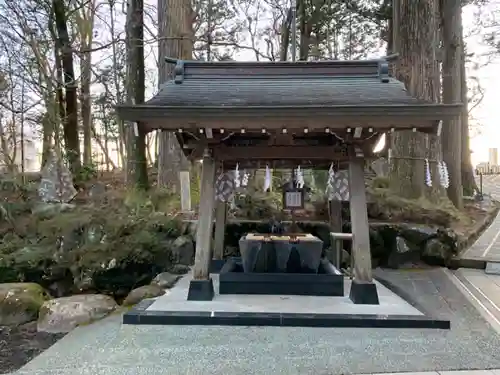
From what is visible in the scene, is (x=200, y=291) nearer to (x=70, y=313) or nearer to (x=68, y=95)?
(x=70, y=313)

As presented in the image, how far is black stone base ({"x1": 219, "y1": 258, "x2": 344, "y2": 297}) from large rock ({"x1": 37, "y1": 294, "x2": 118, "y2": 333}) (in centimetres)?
160

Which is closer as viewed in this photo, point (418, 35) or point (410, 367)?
point (410, 367)

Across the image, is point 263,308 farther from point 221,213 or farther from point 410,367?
point 221,213

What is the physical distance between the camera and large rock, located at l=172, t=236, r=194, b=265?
8750mm

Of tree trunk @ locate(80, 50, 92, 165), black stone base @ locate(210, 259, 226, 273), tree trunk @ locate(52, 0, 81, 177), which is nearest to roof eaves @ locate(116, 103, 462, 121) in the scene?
black stone base @ locate(210, 259, 226, 273)

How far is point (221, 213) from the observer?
8062 mm

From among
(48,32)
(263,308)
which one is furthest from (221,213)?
(48,32)

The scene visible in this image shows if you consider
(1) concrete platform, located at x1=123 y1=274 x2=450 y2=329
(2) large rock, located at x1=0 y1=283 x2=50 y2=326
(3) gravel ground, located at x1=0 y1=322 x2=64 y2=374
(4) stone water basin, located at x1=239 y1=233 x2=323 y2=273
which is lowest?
(3) gravel ground, located at x1=0 y1=322 x2=64 y2=374

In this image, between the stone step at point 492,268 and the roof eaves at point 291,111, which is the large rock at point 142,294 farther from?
the stone step at point 492,268

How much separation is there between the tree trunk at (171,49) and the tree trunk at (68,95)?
386 centimetres

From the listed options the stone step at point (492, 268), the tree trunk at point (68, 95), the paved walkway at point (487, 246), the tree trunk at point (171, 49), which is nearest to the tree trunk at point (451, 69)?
the paved walkway at point (487, 246)

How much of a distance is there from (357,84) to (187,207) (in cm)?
477

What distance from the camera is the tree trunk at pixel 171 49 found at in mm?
10062

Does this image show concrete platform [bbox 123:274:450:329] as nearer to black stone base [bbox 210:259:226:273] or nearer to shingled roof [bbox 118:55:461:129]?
black stone base [bbox 210:259:226:273]
